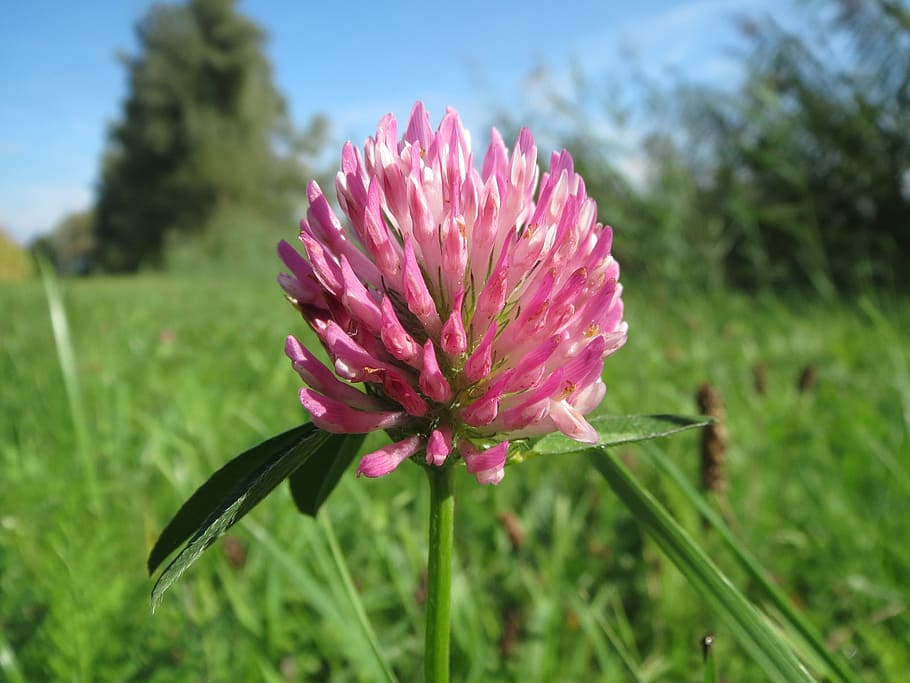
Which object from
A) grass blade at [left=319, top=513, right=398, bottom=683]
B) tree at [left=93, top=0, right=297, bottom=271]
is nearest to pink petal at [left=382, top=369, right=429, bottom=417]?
grass blade at [left=319, top=513, right=398, bottom=683]

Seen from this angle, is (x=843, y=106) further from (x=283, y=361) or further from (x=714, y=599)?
(x=714, y=599)

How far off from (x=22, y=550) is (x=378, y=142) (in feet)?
3.49

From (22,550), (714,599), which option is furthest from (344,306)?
(22,550)

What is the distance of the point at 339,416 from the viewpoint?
0.62m

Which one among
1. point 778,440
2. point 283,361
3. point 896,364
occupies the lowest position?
point 778,440

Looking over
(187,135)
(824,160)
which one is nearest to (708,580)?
(824,160)

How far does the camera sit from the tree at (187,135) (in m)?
27.0

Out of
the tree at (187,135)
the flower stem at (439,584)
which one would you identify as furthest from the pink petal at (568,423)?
the tree at (187,135)

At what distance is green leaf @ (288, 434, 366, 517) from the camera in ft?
2.47

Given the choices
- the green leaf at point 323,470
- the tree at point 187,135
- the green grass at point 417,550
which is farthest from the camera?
the tree at point 187,135

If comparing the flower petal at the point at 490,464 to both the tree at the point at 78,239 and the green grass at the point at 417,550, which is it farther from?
the tree at the point at 78,239

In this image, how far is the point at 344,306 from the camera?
2.19 feet

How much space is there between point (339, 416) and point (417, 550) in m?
0.84

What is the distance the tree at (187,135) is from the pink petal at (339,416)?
91.2ft
